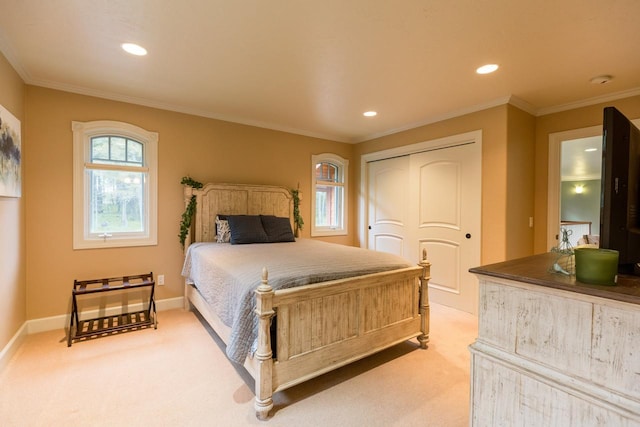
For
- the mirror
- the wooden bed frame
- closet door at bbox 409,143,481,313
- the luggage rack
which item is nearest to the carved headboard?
the luggage rack

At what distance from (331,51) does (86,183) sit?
109 inches

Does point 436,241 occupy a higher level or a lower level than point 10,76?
A: lower

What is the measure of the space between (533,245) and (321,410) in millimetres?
3151

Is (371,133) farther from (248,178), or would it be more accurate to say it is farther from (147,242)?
(147,242)

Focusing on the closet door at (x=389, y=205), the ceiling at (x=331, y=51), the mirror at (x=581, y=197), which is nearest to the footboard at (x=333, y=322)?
the ceiling at (x=331, y=51)

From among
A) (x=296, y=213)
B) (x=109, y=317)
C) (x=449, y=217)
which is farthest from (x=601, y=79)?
(x=109, y=317)

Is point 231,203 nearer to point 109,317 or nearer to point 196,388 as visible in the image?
point 109,317

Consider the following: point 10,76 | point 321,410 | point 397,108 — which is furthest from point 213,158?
point 321,410

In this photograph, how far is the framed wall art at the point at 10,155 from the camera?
7.04 ft

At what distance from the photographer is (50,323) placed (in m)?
2.94

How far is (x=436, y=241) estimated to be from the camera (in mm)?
3895

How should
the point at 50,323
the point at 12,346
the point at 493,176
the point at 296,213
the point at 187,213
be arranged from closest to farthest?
1. the point at 12,346
2. the point at 50,323
3. the point at 493,176
4. the point at 187,213
5. the point at 296,213

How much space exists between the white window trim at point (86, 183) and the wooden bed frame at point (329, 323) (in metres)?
1.12

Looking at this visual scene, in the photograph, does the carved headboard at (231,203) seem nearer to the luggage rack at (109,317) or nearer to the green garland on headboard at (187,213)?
the green garland on headboard at (187,213)
